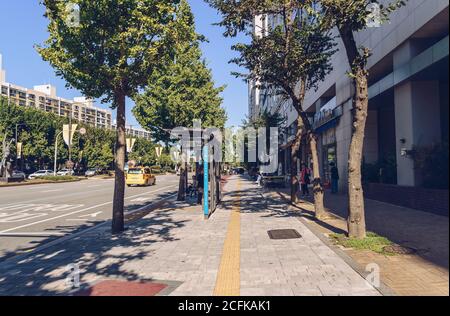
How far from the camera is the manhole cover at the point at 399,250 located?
285 inches

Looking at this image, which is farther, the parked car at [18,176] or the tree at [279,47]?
the parked car at [18,176]

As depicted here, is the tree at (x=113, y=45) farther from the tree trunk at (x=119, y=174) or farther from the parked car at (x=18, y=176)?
the parked car at (x=18, y=176)

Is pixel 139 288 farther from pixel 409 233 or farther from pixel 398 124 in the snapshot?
pixel 398 124

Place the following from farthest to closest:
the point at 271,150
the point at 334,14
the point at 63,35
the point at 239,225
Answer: the point at 271,150 < the point at 239,225 < the point at 63,35 < the point at 334,14

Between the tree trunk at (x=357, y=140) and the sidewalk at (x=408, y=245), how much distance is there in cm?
91

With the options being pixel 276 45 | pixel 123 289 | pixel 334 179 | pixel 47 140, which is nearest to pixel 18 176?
pixel 47 140

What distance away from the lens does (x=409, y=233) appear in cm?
910

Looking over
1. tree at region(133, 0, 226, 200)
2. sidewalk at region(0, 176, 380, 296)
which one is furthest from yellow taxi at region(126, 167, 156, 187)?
sidewalk at region(0, 176, 380, 296)

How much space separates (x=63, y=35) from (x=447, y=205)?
10.4 m

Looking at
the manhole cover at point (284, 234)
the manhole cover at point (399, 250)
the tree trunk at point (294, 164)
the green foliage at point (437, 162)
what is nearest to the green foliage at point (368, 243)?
the manhole cover at point (399, 250)

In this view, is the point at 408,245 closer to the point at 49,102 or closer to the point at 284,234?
the point at 284,234
